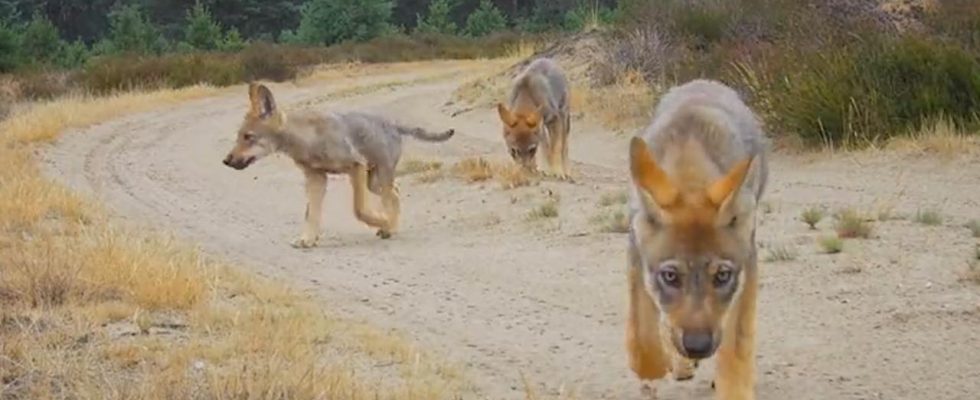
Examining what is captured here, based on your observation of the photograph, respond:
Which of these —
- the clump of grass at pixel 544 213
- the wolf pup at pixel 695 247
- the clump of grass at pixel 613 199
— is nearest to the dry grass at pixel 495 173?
the clump of grass at pixel 613 199

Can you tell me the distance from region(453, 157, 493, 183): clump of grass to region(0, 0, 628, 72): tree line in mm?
30848

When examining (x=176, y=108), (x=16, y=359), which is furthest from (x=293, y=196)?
(x=176, y=108)

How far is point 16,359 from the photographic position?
773 centimetres

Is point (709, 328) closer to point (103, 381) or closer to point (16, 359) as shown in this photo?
point (103, 381)

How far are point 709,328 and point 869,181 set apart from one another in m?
10.5

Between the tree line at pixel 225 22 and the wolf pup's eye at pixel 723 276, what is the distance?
4290 cm

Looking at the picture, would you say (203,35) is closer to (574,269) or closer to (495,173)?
(495,173)

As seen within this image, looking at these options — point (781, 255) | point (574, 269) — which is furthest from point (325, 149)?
point (781, 255)

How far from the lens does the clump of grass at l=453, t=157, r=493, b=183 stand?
17.7 m

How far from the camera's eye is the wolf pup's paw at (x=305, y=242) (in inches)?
547

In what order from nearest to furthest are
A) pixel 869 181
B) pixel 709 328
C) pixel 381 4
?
pixel 709 328, pixel 869 181, pixel 381 4

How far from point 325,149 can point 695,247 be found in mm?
8528

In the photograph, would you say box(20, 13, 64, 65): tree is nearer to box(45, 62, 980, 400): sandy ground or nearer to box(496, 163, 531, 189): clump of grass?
box(45, 62, 980, 400): sandy ground

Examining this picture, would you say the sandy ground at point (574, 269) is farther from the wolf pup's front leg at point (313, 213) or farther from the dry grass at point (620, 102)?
the dry grass at point (620, 102)
